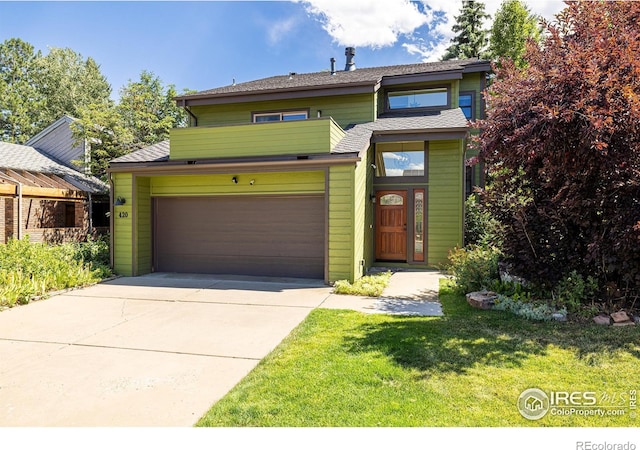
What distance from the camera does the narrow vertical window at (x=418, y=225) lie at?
1058cm

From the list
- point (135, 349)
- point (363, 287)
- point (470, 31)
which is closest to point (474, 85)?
point (363, 287)

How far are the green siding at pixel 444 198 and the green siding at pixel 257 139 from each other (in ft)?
10.2

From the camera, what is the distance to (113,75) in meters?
30.9

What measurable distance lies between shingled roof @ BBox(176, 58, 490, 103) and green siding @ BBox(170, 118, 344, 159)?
10.2 ft

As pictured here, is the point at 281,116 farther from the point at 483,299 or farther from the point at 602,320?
the point at 602,320

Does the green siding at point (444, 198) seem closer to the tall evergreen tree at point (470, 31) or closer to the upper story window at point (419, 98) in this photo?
the upper story window at point (419, 98)

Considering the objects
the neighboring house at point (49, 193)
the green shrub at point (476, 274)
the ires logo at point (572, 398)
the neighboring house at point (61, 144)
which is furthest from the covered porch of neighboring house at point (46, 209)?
the ires logo at point (572, 398)

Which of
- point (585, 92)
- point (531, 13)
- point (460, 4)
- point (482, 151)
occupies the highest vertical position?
point (460, 4)

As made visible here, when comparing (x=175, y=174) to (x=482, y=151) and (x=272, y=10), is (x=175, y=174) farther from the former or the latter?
(x=482, y=151)

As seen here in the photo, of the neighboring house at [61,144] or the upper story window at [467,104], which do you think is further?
the neighboring house at [61,144]

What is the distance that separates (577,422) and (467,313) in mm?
3016

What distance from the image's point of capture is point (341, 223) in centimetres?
813

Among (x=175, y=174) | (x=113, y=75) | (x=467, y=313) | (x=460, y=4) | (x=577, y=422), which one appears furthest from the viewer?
(x=113, y=75)

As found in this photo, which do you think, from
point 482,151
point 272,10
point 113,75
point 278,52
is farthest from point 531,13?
point 113,75
